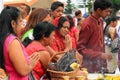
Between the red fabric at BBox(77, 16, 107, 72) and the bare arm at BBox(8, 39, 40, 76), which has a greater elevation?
the bare arm at BBox(8, 39, 40, 76)

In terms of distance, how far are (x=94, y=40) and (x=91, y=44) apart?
0.20ft

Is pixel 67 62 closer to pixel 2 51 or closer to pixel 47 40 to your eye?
pixel 47 40

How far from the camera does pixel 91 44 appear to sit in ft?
12.9

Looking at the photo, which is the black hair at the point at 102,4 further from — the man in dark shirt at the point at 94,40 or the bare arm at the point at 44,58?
the bare arm at the point at 44,58

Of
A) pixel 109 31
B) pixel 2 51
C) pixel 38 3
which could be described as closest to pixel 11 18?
pixel 2 51

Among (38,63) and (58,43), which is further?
(58,43)

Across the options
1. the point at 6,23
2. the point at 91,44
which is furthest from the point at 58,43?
the point at 6,23

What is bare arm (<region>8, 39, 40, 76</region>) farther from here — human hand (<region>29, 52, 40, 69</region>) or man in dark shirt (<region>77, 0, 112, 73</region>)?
man in dark shirt (<region>77, 0, 112, 73</region>)

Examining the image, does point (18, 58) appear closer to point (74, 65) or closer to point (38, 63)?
point (38, 63)

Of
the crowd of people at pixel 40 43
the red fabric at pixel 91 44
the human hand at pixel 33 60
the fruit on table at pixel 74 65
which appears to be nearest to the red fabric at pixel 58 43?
the crowd of people at pixel 40 43

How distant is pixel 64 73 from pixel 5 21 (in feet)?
2.30

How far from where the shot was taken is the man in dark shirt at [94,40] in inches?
153

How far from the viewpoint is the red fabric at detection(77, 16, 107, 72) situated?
389cm

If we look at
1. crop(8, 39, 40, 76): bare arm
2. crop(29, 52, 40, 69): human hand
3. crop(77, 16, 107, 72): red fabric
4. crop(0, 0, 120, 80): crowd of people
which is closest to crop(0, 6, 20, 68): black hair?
crop(0, 0, 120, 80): crowd of people
